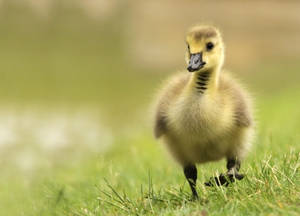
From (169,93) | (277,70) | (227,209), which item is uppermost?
(169,93)

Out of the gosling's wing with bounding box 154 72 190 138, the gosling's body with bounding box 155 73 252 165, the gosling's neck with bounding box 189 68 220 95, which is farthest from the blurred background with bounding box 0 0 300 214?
the gosling's neck with bounding box 189 68 220 95

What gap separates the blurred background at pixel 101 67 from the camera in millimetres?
11258

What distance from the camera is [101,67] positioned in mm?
21250

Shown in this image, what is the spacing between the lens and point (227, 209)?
334cm

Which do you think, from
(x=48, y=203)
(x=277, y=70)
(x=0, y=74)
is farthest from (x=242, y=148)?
(x=277, y=70)

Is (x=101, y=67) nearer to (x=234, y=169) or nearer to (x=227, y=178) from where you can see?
(x=234, y=169)

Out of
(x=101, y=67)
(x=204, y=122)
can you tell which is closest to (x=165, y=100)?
(x=204, y=122)

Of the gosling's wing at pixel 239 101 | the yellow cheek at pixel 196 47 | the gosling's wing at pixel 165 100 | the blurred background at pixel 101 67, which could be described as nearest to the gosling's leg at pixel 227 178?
the gosling's wing at pixel 239 101

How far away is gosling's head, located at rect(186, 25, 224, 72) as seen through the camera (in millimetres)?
3954

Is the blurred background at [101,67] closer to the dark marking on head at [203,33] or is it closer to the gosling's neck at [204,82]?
the gosling's neck at [204,82]

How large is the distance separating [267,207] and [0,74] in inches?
629

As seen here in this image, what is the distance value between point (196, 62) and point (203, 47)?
6.7 inches

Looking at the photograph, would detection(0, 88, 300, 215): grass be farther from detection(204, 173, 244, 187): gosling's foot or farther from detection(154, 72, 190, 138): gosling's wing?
detection(154, 72, 190, 138): gosling's wing

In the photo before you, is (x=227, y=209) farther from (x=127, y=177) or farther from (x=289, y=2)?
(x=289, y=2)
